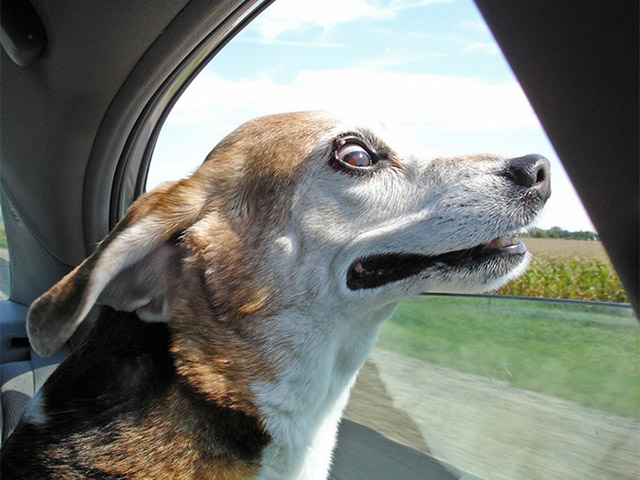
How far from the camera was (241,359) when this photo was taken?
5.73 feet

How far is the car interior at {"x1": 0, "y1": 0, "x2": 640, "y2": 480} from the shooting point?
3.50ft

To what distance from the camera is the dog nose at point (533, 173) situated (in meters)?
1.71

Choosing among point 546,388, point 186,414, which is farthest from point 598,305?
point 186,414

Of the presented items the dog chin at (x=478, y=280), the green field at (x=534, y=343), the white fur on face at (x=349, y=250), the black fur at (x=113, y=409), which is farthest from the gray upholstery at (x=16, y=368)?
the dog chin at (x=478, y=280)

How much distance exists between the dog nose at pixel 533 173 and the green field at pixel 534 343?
1.30 ft

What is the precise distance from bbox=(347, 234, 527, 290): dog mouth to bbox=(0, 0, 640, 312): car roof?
0.57 metres

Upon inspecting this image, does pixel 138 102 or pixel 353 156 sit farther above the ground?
pixel 138 102

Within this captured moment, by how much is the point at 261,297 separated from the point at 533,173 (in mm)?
953

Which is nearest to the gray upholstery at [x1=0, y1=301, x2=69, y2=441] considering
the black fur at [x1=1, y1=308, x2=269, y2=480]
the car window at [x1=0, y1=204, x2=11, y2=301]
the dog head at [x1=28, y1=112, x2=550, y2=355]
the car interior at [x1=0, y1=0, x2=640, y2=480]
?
the car interior at [x1=0, y1=0, x2=640, y2=480]

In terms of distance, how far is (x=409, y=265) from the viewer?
5.64 ft

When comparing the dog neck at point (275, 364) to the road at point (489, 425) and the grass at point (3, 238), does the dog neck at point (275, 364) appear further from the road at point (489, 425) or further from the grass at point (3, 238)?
the grass at point (3, 238)

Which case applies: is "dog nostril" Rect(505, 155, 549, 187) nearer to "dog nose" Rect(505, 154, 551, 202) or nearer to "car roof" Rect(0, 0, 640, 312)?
"dog nose" Rect(505, 154, 551, 202)

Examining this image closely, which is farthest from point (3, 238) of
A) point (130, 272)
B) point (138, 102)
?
point (130, 272)

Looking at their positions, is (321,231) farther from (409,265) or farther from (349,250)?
(409,265)
